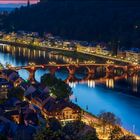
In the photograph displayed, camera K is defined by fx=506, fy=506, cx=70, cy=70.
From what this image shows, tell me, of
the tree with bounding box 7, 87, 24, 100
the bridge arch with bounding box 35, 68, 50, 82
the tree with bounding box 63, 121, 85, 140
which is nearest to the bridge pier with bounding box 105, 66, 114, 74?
the bridge arch with bounding box 35, 68, 50, 82

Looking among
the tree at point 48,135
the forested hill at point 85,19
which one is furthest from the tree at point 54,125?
the forested hill at point 85,19

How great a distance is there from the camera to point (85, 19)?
4575 cm

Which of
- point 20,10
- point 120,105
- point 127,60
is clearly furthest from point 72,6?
point 120,105

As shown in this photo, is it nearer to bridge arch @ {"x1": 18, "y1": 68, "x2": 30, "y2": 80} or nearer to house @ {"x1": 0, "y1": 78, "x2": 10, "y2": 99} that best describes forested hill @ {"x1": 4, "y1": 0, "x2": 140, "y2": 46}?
bridge arch @ {"x1": 18, "y1": 68, "x2": 30, "y2": 80}

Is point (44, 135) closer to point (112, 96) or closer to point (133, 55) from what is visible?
point (112, 96)

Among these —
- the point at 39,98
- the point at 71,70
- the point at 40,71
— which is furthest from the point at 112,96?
the point at 40,71

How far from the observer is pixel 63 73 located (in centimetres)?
2416

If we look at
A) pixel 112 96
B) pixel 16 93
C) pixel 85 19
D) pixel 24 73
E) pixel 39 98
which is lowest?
pixel 112 96

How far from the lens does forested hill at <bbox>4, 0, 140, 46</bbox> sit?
39562 mm

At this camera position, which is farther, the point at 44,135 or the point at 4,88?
the point at 4,88

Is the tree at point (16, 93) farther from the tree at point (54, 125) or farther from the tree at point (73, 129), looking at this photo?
the tree at point (73, 129)

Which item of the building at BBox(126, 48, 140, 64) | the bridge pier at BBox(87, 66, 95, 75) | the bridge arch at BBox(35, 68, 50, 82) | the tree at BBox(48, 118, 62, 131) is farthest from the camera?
the building at BBox(126, 48, 140, 64)

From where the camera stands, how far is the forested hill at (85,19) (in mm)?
39562

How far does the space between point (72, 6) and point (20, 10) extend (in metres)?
9.23
